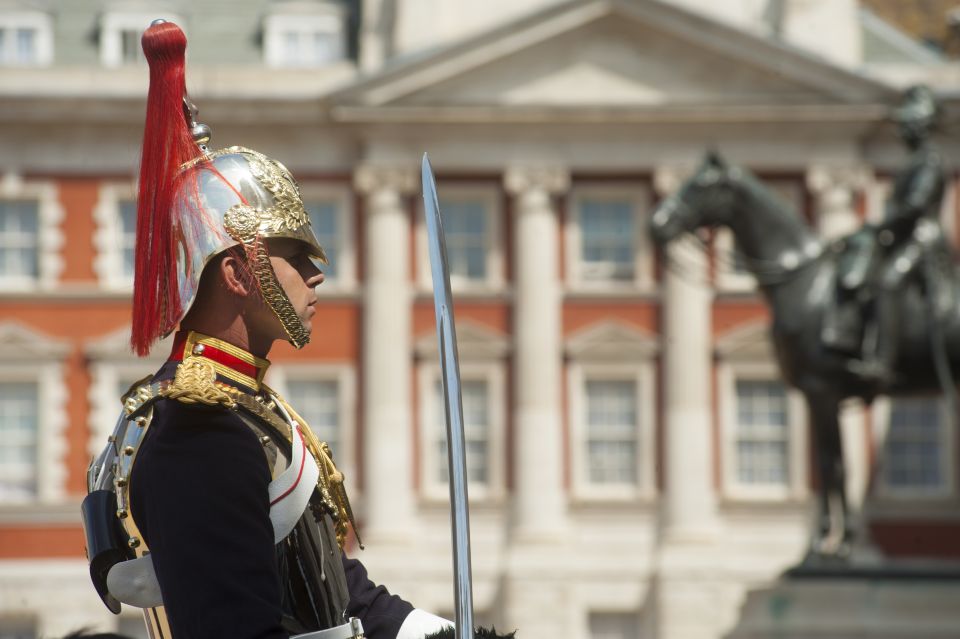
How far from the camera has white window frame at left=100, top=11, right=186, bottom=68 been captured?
26906mm

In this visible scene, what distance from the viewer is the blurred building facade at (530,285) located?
2508 cm

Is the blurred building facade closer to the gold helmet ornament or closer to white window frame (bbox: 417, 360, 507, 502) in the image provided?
white window frame (bbox: 417, 360, 507, 502)

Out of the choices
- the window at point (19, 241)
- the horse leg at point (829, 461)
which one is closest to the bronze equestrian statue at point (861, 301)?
the horse leg at point (829, 461)

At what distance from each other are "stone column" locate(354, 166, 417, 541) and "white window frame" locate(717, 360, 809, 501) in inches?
172

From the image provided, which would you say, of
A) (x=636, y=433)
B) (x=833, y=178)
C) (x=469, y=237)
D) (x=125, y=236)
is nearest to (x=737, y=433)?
(x=636, y=433)

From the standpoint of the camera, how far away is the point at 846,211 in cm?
2556

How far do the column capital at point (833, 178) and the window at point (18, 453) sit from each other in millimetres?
11341

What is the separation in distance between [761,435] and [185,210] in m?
22.9

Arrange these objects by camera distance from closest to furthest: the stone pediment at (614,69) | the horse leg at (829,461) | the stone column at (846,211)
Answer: the horse leg at (829,461), the stone column at (846,211), the stone pediment at (614,69)

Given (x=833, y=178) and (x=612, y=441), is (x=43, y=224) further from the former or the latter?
(x=833, y=178)

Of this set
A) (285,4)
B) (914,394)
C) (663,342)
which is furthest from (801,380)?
(285,4)

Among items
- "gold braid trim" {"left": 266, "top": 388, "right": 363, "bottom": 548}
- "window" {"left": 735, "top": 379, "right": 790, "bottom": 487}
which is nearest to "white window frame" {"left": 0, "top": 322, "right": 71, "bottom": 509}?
"window" {"left": 735, "top": 379, "right": 790, "bottom": 487}

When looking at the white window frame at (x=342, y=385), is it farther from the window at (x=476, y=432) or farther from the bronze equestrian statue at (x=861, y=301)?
the bronze equestrian statue at (x=861, y=301)

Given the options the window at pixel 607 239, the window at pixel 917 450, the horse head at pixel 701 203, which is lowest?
the window at pixel 917 450
